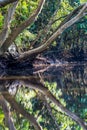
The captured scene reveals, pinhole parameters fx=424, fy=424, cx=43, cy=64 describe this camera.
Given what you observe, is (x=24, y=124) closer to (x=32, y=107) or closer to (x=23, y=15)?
(x=32, y=107)

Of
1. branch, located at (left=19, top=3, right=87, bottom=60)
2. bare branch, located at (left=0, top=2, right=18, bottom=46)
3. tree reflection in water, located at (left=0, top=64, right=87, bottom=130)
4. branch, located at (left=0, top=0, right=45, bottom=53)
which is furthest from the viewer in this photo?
branch, located at (left=19, top=3, right=87, bottom=60)

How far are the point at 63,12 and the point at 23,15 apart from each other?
247 inches

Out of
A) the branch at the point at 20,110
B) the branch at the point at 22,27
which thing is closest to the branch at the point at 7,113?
the branch at the point at 20,110

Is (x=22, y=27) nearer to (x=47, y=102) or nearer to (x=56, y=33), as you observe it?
(x=56, y=33)

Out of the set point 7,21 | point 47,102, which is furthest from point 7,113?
point 7,21

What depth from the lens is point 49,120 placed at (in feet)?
34.2

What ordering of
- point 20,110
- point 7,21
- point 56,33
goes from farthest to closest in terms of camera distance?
point 56,33 < point 7,21 < point 20,110

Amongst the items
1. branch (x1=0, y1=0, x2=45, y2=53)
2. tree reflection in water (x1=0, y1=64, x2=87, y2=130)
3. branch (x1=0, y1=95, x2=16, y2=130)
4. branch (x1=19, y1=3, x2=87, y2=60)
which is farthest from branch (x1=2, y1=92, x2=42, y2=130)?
branch (x1=19, y1=3, x2=87, y2=60)

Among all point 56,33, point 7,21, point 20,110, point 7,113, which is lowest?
point 56,33

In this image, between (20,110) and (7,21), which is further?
(7,21)

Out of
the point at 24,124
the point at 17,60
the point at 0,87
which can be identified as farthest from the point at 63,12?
the point at 24,124

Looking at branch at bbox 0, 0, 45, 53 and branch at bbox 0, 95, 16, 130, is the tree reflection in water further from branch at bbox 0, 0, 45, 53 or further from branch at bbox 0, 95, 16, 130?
branch at bbox 0, 0, 45, 53

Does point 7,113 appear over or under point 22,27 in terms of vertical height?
under

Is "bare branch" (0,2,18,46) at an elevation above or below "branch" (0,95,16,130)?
above
